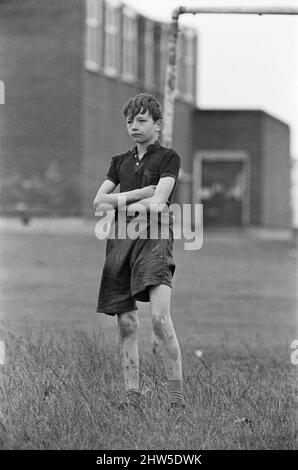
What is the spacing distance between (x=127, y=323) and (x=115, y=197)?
70 cm

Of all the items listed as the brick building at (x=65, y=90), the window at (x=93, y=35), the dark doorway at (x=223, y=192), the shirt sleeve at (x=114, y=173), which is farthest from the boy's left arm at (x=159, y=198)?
the dark doorway at (x=223, y=192)

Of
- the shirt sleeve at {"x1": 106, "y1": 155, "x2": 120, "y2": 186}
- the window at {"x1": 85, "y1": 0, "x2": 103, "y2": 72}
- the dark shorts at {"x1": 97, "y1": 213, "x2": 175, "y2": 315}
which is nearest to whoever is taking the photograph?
Result: the dark shorts at {"x1": 97, "y1": 213, "x2": 175, "y2": 315}

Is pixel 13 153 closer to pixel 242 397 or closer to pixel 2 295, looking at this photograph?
pixel 2 295

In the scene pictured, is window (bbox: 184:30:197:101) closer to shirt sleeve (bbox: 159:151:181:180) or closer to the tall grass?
the tall grass

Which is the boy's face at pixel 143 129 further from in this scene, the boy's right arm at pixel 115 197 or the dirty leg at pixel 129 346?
the dirty leg at pixel 129 346

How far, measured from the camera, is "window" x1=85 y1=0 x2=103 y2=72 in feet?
123

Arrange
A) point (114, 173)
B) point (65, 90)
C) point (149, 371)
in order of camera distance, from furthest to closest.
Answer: point (65, 90) < point (149, 371) < point (114, 173)

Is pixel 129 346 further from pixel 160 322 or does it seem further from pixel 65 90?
pixel 65 90

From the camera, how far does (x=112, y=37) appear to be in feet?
129

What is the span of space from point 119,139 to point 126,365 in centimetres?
3298

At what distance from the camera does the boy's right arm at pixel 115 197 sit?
22.6 feet

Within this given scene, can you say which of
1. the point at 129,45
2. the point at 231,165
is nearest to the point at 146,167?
the point at 129,45

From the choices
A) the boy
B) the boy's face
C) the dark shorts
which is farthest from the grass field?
the boy's face

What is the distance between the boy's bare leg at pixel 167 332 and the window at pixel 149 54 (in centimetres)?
3586
